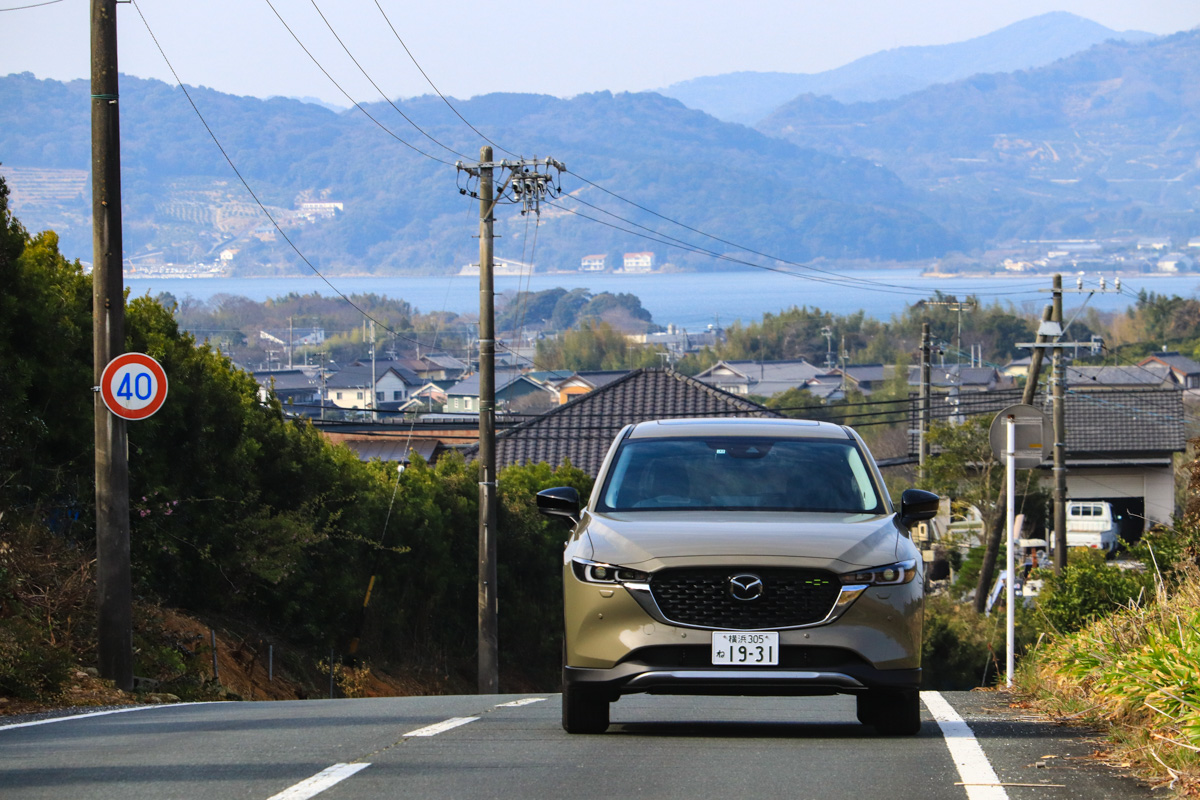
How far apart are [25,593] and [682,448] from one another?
8497mm

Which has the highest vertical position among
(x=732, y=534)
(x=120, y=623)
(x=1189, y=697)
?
(x=732, y=534)

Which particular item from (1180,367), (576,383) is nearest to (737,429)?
(576,383)

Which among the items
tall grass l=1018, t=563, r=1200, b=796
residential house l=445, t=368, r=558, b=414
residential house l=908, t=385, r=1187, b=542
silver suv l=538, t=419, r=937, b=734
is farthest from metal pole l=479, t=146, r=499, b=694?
residential house l=445, t=368, r=558, b=414

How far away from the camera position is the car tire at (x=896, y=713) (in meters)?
8.20

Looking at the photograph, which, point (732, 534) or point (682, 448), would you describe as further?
point (682, 448)

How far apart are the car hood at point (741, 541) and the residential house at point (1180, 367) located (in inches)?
3851

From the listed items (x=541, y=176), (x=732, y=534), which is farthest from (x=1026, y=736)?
(x=541, y=176)

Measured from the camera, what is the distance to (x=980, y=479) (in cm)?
4516

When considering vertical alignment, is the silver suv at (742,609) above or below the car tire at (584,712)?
above

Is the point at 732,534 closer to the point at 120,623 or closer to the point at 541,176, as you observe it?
the point at 120,623

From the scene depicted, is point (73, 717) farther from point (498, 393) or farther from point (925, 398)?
point (498, 393)

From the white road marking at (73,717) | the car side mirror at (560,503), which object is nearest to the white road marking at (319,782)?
the car side mirror at (560,503)

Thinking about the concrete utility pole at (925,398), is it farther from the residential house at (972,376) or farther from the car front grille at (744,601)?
the residential house at (972,376)

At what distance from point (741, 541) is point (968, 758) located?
63.6 inches
